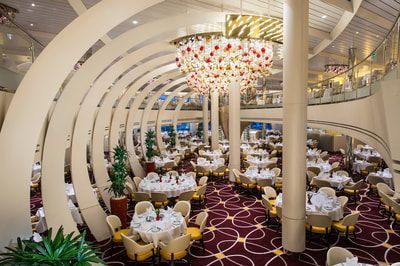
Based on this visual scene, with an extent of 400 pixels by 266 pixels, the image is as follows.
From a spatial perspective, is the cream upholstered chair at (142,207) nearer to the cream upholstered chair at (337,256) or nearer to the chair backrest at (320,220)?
the chair backrest at (320,220)

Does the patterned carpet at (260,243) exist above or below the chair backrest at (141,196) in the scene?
below

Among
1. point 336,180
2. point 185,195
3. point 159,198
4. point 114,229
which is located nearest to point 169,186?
point 159,198

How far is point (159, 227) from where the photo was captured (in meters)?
6.29

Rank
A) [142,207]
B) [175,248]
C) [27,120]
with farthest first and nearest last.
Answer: [142,207] < [175,248] < [27,120]

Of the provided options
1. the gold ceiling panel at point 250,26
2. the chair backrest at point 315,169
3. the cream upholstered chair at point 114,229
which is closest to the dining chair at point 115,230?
the cream upholstered chair at point 114,229

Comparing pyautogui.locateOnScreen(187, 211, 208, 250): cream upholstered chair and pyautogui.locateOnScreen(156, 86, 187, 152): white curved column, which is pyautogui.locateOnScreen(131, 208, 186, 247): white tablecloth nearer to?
pyautogui.locateOnScreen(187, 211, 208, 250): cream upholstered chair

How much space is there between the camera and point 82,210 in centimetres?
778

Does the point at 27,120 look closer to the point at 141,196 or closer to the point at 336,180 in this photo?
the point at 141,196

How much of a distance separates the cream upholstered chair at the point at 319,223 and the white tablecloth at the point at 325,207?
0.40 metres

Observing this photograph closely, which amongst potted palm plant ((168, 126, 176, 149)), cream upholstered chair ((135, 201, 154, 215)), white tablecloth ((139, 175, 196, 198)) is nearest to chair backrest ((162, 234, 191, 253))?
cream upholstered chair ((135, 201, 154, 215))

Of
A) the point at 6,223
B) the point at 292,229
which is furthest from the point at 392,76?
the point at 6,223

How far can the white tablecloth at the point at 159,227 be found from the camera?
20.1 feet

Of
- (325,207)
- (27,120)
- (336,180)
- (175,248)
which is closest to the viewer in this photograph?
(27,120)

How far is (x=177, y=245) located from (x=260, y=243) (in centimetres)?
248
